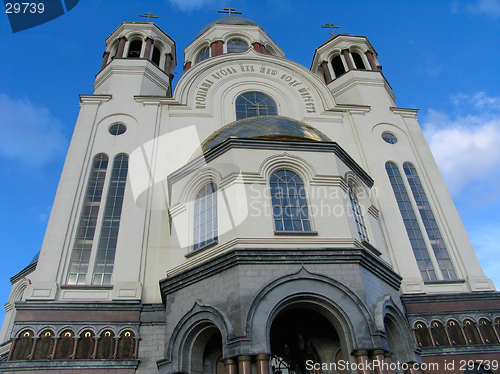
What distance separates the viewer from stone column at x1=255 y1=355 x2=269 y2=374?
9.45 m

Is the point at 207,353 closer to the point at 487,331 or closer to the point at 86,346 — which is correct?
the point at 86,346

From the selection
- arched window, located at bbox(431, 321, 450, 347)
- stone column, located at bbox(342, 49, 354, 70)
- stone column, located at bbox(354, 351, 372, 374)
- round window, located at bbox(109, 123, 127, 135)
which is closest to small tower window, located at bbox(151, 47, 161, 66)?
round window, located at bbox(109, 123, 127, 135)

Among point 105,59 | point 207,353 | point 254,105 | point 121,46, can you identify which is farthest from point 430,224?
point 105,59

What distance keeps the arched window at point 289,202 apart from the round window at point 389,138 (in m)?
7.90

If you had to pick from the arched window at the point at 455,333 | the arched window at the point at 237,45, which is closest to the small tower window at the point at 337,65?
the arched window at the point at 237,45

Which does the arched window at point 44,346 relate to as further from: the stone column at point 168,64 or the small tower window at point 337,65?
the small tower window at point 337,65

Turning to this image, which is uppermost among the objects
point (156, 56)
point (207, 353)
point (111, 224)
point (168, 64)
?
point (156, 56)

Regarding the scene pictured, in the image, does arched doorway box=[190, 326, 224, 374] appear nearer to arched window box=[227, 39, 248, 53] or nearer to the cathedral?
the cathedral

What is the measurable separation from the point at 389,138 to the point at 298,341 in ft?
37.2

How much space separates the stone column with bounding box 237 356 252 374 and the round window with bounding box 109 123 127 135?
472 inches

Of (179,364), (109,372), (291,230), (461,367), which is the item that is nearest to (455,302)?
(461,367)

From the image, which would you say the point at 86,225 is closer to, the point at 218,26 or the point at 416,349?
the point at 416,349

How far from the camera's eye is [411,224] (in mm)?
16703

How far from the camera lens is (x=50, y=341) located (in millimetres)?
12125
